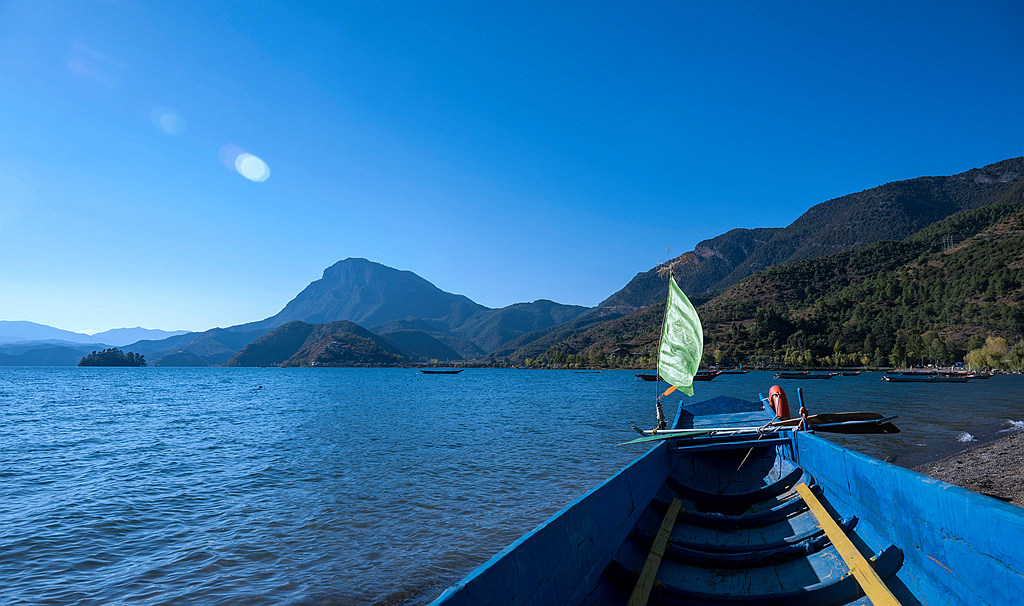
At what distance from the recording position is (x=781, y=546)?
17.8 ft

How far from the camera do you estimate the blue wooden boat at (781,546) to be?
3039 millimetres

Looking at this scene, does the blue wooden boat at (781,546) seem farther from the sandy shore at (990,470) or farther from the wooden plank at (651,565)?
the sandy shore at (990,470)

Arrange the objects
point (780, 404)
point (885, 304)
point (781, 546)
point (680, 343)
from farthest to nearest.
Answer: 1. point (885, 304)
2. point (680, 343)
3. point (780, 404)
4. point (781, 546)

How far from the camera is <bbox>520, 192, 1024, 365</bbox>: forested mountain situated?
367ft

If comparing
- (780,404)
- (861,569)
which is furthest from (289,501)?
(861,569)

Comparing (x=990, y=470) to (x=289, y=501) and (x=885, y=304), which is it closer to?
(x=289, y=501)

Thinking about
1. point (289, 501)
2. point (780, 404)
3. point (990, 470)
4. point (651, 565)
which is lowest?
point (289, 501)

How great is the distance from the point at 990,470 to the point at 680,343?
921 cm

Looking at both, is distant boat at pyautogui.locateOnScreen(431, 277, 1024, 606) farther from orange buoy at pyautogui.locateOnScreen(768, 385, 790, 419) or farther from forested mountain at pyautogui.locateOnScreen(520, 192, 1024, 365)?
forested mountain at pyautogui.locateOnScreen(520, 192, 1024, 365)

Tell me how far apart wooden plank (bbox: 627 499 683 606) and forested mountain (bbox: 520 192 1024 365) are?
132 meters

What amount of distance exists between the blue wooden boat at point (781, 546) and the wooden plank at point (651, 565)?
16 millimetres

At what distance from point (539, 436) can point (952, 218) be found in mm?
218716

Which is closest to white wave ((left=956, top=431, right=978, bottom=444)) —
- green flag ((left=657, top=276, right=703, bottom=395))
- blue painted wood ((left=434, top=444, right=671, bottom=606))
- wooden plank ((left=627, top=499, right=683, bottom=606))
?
green flag ((left=657, top=276, right=703, bottom=395))

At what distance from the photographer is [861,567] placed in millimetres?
3883
